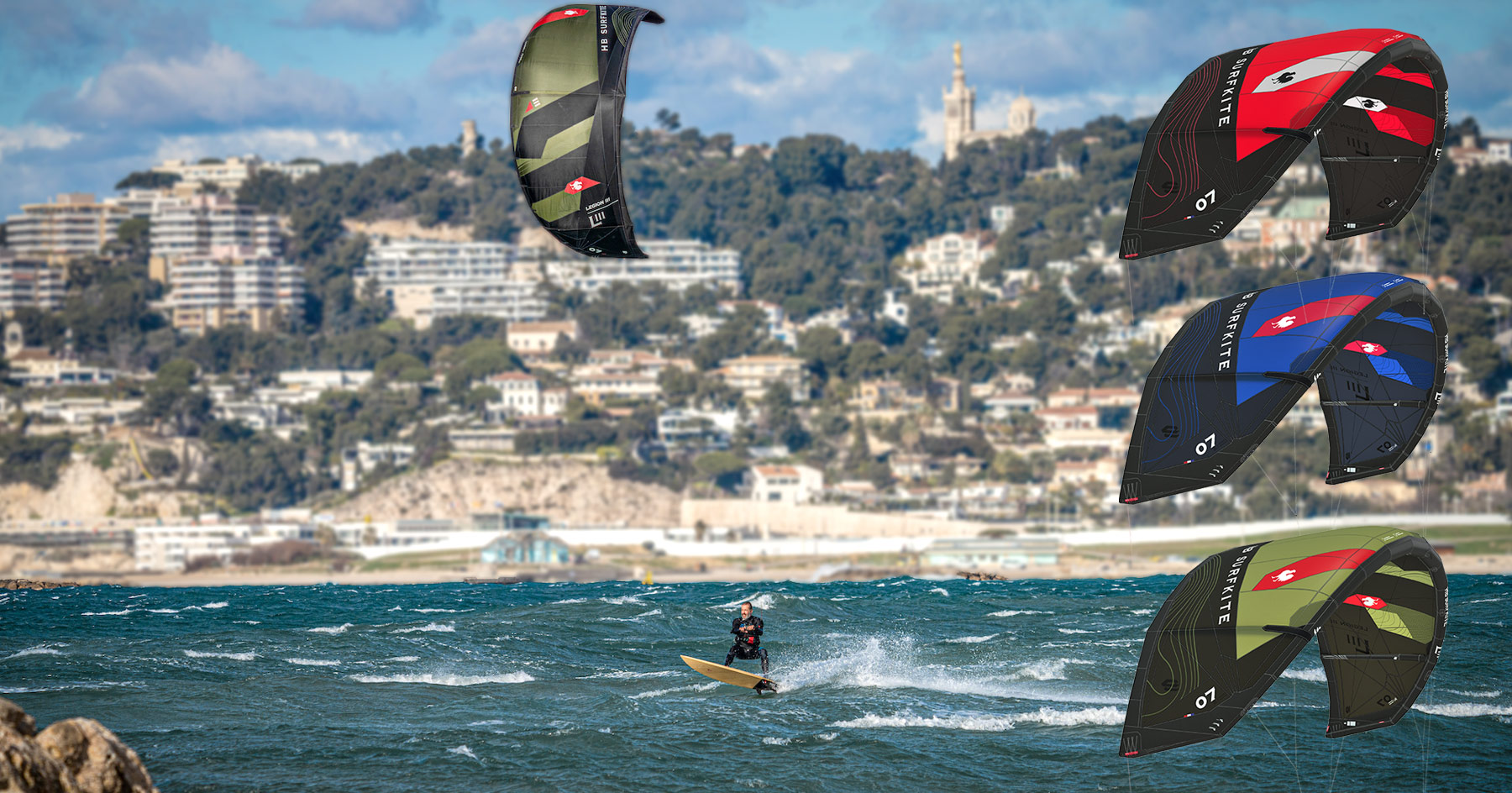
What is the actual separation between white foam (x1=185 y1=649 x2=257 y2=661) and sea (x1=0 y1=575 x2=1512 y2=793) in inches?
3.8

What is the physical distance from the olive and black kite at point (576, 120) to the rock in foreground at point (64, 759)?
6.95 metres

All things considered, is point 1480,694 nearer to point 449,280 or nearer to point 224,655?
point 224,655

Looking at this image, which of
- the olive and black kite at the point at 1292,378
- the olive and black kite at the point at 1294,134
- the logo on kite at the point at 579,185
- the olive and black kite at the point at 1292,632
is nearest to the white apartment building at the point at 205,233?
the logo on kite at the point at 579,185

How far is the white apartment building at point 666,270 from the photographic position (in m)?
140

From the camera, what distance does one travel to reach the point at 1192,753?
57.7 feet

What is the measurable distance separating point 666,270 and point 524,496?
50180 millimetres

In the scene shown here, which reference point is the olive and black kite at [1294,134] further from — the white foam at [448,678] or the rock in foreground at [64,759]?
the white foam at [448,678]

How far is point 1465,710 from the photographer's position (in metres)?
19.6

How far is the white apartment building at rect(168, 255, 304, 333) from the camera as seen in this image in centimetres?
13175

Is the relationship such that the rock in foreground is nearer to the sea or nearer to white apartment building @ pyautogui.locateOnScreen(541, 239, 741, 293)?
the sea

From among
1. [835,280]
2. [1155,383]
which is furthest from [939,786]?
[835,280]

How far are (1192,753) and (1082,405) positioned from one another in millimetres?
90372

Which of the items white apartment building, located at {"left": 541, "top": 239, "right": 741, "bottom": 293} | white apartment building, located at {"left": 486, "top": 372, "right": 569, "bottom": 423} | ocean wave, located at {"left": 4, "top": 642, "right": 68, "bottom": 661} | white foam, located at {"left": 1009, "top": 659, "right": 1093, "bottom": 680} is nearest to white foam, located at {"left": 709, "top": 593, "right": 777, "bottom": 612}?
white foam, located at {"left": 1009, "top": 659, "right": 1093, "bottom": 680}

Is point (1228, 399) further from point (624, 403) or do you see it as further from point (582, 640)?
point (624, 403)
